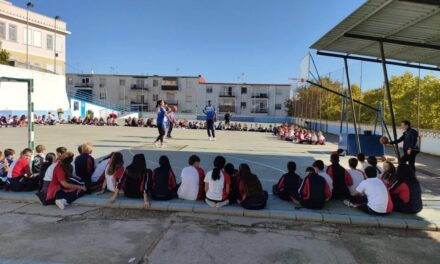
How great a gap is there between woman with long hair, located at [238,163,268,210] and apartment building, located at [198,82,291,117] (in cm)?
6765

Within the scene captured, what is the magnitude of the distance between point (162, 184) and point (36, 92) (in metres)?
31.4

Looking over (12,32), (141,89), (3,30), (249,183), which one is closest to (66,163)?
(249,183)

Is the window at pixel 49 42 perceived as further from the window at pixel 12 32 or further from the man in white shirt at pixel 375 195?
the man in white shirt at pixel 375 195

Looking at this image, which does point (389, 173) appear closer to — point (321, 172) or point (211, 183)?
point (321, 172)

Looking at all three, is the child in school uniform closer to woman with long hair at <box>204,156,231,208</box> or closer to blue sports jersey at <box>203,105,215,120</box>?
woman with long hair at <box>204,156,231,208</box>

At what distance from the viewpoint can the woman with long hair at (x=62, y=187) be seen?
20.3 ft

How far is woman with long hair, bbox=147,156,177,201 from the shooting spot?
646cm

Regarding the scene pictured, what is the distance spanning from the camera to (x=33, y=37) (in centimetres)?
4166

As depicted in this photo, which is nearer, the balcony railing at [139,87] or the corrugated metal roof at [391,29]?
the corrugated metal roof at [391,29]

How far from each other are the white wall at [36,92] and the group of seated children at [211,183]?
24.2 m

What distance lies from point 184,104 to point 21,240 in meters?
70.8

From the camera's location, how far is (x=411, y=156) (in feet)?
28.8

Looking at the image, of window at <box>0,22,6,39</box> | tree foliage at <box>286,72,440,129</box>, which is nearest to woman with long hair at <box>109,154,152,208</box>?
tree foliage at <box>286,72,440,129</box>

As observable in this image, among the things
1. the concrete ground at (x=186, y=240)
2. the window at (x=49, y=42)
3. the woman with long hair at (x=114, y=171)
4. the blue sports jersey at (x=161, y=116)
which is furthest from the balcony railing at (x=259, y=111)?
the concrete ground at (x=186, y=240)
